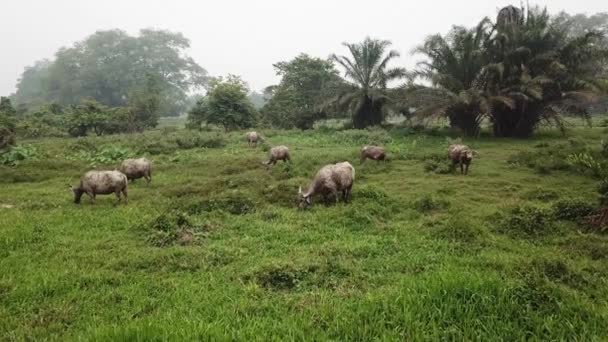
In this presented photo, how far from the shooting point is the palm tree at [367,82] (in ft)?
99.6

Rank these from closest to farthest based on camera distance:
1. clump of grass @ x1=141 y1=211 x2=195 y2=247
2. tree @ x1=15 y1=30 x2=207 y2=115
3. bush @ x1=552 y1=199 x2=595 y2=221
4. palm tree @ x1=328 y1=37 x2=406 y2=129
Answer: clump of grass @ x1=141 y1=211 x2=195 y2=247, bush @ x1=552 y1=199 x2=595 y2=221, palm tree @ x1=328 y1=37 x2=406 y2=129, tree @ x1=15 y1=30 x2=207 y2=115

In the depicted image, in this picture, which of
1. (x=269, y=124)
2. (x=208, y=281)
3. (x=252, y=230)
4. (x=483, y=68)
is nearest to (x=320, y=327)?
(x=208, y=281)

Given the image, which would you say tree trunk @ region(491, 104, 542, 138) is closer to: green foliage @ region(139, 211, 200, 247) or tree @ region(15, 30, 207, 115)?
green foliage @ region(139, 211, 200, 247)

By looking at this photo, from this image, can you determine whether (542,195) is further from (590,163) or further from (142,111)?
(142,111)

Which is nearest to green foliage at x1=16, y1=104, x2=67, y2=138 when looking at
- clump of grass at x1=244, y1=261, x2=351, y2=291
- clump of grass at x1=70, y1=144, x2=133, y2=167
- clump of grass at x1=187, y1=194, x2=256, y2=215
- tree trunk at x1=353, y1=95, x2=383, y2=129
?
clump of grass at x1=70, y1=144, x2=133, y2=167

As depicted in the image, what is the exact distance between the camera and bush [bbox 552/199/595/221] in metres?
9.30

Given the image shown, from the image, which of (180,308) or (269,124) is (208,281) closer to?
(180,308)

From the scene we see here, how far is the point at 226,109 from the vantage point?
117 ft

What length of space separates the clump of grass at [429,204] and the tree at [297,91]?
2556cm

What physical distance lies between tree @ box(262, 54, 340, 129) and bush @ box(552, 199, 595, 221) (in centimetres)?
2695

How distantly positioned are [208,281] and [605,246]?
6.50 m

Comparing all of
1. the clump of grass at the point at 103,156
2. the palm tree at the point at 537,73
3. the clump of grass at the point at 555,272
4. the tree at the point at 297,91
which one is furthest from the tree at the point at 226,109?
the clump of grass at the point at 555,272

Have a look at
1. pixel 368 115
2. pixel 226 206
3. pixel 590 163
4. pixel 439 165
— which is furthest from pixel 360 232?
pixel 368 115

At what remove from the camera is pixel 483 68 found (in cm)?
2364
